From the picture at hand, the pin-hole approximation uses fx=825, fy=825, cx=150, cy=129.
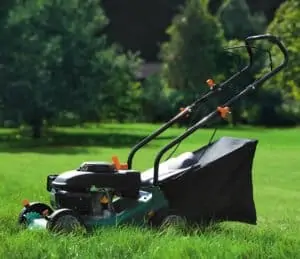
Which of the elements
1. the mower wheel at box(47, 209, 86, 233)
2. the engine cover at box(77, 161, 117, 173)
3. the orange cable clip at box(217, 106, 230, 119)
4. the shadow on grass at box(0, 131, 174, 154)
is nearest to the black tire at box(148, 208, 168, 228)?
the engine cover at box(77, 161, 117, 173)

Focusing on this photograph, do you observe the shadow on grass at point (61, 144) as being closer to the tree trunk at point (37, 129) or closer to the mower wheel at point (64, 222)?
the tree trunk at point (37, 129)

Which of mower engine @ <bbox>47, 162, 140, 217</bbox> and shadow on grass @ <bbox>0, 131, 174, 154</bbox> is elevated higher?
mower engine @ <bbox>47, 162, 140, 217</bbox>

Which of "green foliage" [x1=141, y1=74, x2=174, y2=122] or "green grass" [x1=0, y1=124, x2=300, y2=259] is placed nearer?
"green grass" [x1=0, y1=124, x2=300, y2=259]

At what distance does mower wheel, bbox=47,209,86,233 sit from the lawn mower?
6 centimetres

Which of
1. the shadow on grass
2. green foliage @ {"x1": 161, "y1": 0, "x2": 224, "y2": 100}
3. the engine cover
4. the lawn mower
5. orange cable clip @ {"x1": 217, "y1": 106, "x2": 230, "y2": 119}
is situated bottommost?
the shadow on grass

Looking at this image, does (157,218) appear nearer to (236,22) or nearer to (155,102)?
(155,102)

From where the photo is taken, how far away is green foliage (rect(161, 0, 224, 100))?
46.3 meters

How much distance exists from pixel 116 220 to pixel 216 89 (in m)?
1.67

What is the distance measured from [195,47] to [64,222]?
39751 millimetres

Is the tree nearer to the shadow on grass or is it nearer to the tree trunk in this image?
the tree trunk

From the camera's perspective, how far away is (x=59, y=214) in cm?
722

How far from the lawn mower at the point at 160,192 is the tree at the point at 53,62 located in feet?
59.3

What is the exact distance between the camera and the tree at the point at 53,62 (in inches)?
1013

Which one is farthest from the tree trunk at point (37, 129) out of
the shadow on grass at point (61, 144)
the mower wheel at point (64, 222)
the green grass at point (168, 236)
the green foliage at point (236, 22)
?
the green foliage at point (236, 22)
